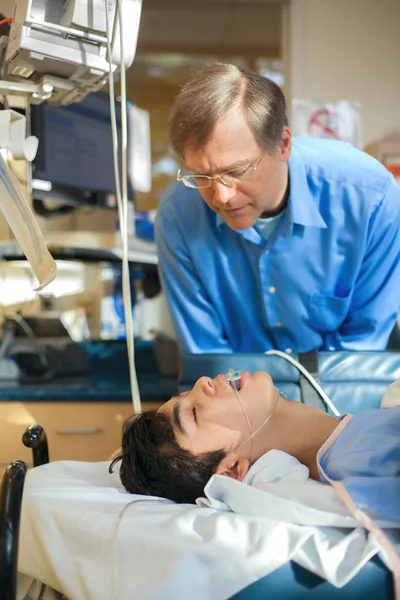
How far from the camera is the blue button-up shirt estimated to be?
1764 mm

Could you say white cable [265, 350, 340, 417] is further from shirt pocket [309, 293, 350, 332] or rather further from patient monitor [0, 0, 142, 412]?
patient monitor [0, 0, 142, 412]

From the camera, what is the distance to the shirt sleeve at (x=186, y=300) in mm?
1839

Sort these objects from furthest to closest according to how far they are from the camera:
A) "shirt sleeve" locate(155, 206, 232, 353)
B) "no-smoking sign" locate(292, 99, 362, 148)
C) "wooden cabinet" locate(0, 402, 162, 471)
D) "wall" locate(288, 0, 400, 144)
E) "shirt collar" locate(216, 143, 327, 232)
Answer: "wall" locate(288, 0, 400, 144) < "no-smoking sign" locate(292, 99, 362, 148) < "wooden cabinet" locate(0, 402, 162, 471) < "shirt sleeve" locate(155, 206, 232, 353) < "shirt collar" locate(216, 143, 327, 232)

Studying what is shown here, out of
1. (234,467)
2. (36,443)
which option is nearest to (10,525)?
(36,443)

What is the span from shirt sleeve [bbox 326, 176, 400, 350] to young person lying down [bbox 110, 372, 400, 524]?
0.42 metres

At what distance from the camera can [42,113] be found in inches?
93.7

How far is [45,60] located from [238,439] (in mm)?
829

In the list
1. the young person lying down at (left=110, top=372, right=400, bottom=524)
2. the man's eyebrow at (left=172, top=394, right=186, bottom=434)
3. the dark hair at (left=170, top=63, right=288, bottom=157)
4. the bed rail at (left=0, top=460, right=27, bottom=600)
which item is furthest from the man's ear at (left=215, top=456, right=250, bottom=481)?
the dark hair at (left=170, top=63, right=288, bottom=157)

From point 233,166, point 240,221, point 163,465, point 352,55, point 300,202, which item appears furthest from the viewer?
point 352,55

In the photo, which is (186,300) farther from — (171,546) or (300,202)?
(171,546)

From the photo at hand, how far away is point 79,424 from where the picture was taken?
6.94 ft

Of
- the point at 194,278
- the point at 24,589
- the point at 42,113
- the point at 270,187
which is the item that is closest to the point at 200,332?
the point at 194,278

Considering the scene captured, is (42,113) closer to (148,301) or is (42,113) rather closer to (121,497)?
(148,301)

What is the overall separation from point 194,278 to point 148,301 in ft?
4.00
